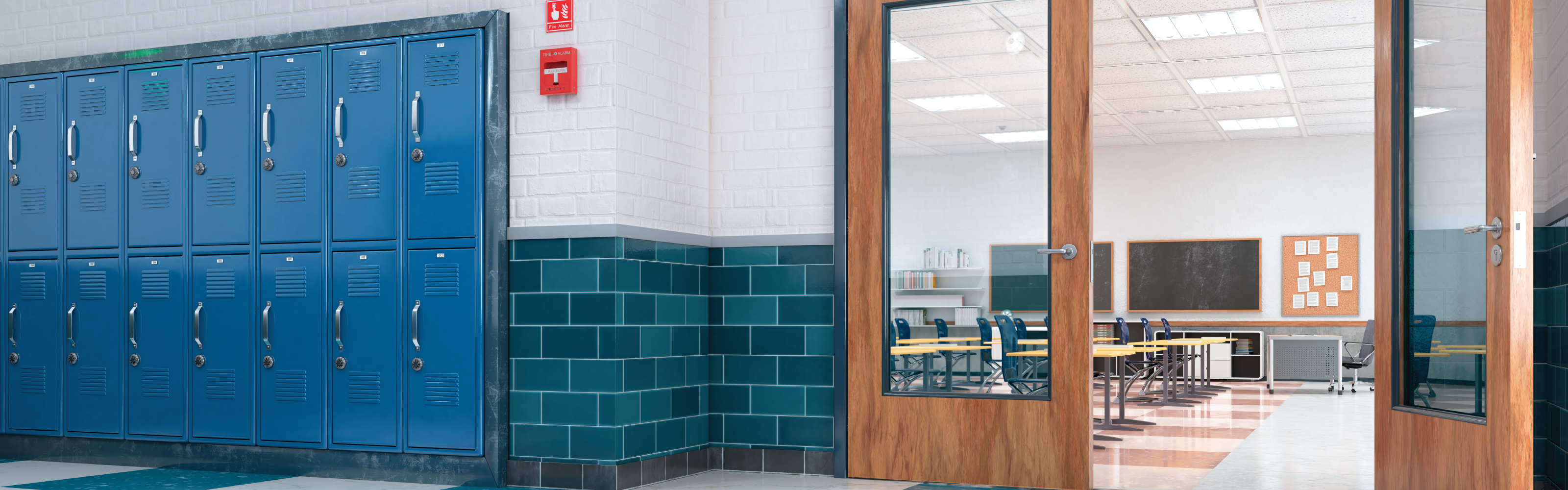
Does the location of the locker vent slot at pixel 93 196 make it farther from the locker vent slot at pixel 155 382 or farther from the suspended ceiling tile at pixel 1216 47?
the suspended ceiling tile at pixel 1216 47

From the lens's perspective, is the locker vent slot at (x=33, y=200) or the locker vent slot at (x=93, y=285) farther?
the locker vent slot at (x=33, y=200)

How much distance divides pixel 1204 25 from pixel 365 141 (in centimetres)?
562

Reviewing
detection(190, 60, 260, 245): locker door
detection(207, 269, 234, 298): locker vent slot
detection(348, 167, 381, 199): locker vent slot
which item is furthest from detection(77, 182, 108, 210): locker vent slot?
detection(348, 167, 381, 199): locker vent slot

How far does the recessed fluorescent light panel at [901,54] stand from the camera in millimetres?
4820

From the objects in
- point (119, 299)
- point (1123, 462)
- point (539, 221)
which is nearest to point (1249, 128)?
point (1123, 462)

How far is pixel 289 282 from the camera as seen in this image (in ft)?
16.3

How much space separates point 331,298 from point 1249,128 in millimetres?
10004

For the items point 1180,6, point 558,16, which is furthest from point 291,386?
point 1180,6

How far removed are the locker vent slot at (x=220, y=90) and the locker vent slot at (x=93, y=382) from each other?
1318 mm

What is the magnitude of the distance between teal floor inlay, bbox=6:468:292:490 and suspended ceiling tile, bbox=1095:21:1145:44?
226 inches

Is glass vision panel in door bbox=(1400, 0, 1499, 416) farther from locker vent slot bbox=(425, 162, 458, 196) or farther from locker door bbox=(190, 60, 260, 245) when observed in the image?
locker door bbox=(190, 60, 260, 245)

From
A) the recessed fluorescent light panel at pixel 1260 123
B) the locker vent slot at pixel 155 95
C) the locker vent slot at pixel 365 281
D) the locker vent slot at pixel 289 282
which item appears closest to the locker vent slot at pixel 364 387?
the locker vent slot at pixel 365 281

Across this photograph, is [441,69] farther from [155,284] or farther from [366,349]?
[155,284]

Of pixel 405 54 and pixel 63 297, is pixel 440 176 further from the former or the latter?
pixel 63 297
